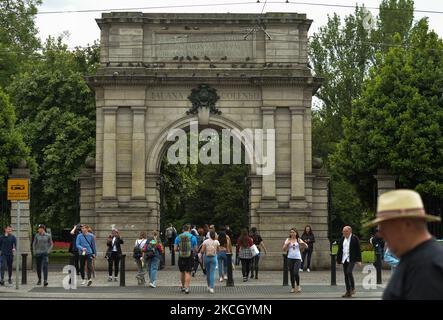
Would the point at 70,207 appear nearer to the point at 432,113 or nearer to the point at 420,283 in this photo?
the point at 432,113

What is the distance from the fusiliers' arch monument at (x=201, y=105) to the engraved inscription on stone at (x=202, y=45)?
39 mm

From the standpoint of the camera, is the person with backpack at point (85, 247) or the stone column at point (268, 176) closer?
the person with backpack at point (85, 247)

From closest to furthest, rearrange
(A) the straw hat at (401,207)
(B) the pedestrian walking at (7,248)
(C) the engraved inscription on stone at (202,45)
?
1. (A) the straw hat at (401,207)
2. (B) the pedestrian walking at (7,248)
3. (C) the engraved inscription on stone at (202,45)

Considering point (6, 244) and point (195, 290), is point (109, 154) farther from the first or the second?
point (195, 290)

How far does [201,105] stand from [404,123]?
8.19m

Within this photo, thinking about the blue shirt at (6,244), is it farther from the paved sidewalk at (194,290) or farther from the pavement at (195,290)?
the paved sidewalk at (194,290)

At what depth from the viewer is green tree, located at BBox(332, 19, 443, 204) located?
34500 mm

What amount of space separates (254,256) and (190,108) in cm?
811

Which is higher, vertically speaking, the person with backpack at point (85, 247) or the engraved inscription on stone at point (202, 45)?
the engraved inscription on stone at point (202, 45)

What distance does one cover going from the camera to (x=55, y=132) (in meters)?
43.8

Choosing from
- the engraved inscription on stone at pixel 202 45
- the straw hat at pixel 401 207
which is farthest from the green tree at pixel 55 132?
the straw hat at pixel 401 207

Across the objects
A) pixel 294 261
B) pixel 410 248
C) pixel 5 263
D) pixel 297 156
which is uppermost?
pixel 297 156

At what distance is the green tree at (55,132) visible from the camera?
4278 cm

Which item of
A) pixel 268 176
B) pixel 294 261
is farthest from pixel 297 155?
pixel 294 261
